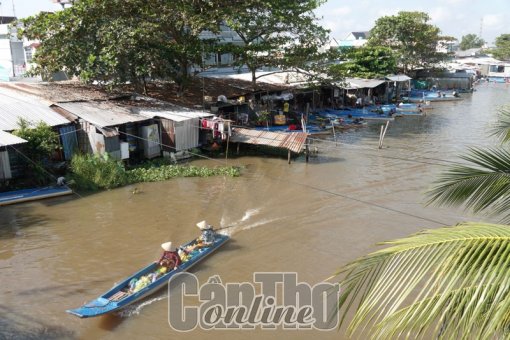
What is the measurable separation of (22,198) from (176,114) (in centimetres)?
749

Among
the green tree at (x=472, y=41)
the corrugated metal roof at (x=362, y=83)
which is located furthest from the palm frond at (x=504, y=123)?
the green tree at (x=472, y=41)

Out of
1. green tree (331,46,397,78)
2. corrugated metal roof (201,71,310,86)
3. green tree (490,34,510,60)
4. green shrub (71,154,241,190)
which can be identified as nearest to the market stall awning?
green tree (331,46,397,78)

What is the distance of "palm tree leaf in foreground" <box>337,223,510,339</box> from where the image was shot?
103 inches

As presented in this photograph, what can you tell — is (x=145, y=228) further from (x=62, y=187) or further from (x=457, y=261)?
(x=457, y=261)

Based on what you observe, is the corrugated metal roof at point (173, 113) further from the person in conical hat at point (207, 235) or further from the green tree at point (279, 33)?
the person in conical hat at point (207, 235)

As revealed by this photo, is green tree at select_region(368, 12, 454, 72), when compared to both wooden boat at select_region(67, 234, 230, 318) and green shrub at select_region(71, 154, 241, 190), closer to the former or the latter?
green shrub at select_region(71, 154, 241, 190)

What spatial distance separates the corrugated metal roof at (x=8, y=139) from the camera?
14.1 meters

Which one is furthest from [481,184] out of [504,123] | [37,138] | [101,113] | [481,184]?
[101,113]

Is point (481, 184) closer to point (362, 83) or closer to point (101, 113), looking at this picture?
point (101, 113)

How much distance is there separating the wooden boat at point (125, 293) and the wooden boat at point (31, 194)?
678 centimetres

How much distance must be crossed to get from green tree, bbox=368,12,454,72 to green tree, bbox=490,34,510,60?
34938mm

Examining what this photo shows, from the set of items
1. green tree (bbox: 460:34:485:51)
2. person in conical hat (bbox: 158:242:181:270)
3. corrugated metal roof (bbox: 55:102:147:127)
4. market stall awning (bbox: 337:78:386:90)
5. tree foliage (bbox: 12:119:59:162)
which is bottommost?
person in conical hat (bbox: 158:242:181:270)

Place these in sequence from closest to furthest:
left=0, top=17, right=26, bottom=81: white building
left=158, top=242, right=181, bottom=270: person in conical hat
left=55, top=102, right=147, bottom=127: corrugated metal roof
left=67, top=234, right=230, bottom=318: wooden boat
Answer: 1. left=67, top=234, right=230, bottom=318: wooden boat
2. left=158, top=242, right=181, bottom=270: person in conical hat
3. left=55, top=102, right=147, bottom=127: corrugated metal roof
4. left=0, top=17, right=26, bottom=81: white building

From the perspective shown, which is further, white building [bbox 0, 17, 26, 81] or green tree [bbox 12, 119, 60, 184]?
Answer: white building [bbox 0, 17, 26, 81]
